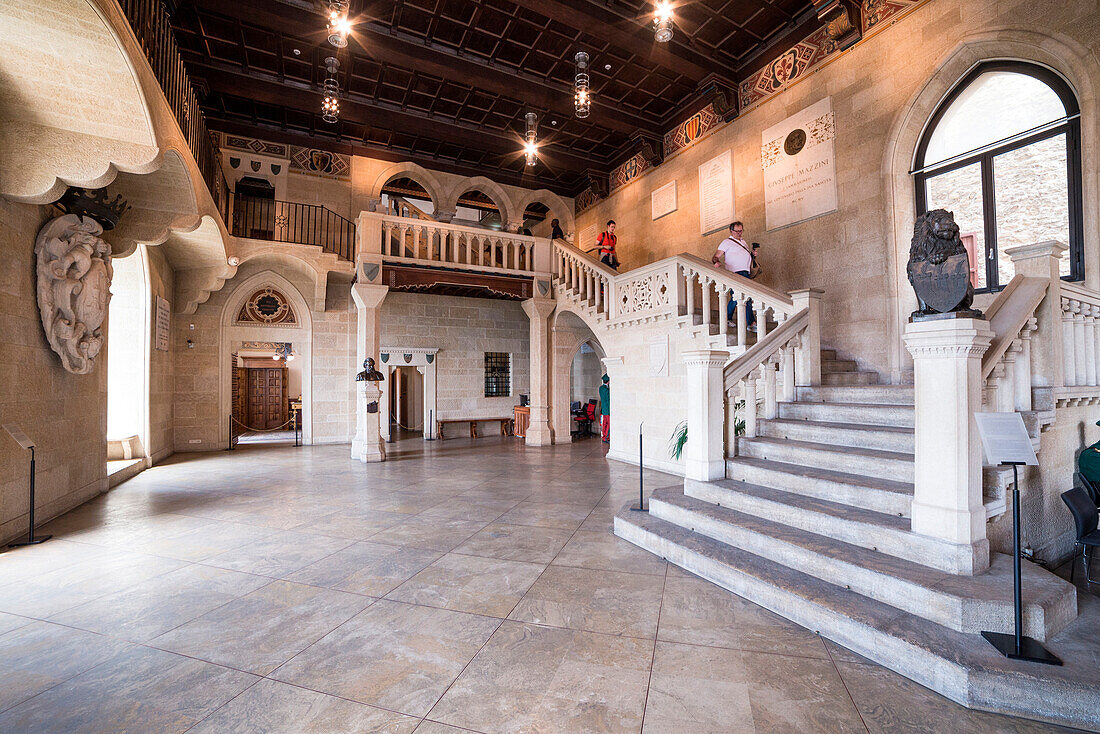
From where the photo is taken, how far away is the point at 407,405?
13953 mm

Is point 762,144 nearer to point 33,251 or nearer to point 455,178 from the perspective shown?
point 455,178

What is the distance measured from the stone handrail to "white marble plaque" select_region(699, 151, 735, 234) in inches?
122

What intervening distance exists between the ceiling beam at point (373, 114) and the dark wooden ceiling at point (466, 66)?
2 centimetres

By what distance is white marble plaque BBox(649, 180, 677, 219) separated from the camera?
929cm

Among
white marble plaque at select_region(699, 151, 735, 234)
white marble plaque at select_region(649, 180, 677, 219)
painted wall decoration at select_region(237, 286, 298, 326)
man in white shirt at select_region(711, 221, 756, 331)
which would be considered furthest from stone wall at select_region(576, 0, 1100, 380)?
painted wall decoration at select_region(237, 286, 298, 326)

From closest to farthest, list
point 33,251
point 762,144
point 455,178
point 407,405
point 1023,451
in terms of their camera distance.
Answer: point 1023,451, point 33,251, point 762,144, point 455,178, point 407,405

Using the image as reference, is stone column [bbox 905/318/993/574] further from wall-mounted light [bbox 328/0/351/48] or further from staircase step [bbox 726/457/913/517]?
wall-mounted light [bbox 328/0/351/48]

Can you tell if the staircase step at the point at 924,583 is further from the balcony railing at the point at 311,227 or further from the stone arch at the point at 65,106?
the balcony railing at the point at 311,227

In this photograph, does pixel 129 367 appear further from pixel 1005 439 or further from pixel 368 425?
pixel 1005 439

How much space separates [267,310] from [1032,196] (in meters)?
12.2

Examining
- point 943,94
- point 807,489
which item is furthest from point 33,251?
point 943,94

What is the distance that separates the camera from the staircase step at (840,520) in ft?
8.27

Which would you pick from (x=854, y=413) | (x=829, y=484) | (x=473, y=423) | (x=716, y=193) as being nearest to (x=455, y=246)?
(x=473, y=423)

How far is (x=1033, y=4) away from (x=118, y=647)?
351 inches
